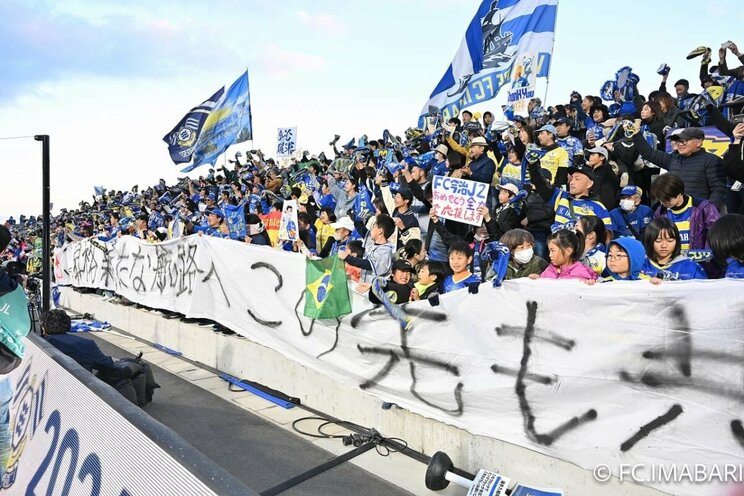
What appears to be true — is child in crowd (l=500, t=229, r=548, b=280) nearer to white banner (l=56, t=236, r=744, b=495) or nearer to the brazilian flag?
white banner (l=56, t=236, r=744, b=495)

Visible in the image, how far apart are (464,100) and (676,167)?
6.86 m

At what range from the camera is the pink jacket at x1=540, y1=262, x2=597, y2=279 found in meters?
3.54

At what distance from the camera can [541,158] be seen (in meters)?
6.16

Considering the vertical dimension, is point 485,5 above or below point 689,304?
above

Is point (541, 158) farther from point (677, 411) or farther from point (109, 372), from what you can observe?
point (109, 372)

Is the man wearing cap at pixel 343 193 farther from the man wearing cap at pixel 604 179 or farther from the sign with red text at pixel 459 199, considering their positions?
the man wearing cap at pixel 604 179

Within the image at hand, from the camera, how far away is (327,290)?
5.30m

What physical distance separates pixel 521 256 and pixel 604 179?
2030 mm

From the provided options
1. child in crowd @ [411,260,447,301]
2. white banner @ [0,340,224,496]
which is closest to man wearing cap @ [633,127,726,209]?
child in crowd @ [411,260,447,301]

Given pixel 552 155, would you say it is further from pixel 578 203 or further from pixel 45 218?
pixel 45 218

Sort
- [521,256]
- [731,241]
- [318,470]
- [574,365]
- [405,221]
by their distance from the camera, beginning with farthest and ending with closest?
[405,221], [318,470], [521,256], [574,365], [731,241]

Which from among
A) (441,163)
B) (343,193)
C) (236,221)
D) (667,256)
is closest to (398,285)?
(667,256)

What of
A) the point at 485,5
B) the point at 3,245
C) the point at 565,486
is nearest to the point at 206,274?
the point at 3,245

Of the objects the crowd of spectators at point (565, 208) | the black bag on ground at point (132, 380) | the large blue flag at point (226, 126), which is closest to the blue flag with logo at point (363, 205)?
the crowd of spectators at point (565, 208)
